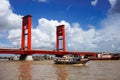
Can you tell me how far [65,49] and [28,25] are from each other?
85.1 feet

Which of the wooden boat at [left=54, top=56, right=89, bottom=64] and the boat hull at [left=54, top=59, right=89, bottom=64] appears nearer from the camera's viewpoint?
the boat hull at [left=54, top=59, right=89, bottom=64]

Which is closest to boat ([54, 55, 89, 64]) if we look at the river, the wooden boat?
the wooden boat

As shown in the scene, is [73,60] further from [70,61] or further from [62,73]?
[62,73]

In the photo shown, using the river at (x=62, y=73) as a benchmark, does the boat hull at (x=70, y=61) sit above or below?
above

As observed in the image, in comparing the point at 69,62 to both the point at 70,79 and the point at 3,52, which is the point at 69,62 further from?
the point at 3,52

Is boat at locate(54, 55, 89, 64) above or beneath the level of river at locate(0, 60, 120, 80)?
above

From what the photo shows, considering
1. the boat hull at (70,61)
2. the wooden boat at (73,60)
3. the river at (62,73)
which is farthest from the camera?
the wooden boat at (73,60)

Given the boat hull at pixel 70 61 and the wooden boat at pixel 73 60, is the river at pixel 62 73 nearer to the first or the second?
the boat hull at pixel 70 61

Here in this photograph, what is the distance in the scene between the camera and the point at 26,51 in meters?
85.4

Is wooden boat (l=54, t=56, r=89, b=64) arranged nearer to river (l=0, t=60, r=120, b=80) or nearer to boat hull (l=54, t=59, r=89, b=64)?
boat hull (l=54, t=59, r=89, b=64)

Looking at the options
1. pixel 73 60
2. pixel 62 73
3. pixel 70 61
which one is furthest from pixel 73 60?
pixel 62 73

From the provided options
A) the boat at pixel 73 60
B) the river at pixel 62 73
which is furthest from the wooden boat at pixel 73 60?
the river at pixel 62 73

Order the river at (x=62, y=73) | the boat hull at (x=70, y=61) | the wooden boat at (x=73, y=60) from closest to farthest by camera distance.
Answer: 1. the river at (x=62, y=73)
2. the boat hull at (x=70, y=61)
3. the wooden boat at (x=73, y=60)

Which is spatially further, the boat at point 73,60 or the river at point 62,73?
the boat at point 73,60
